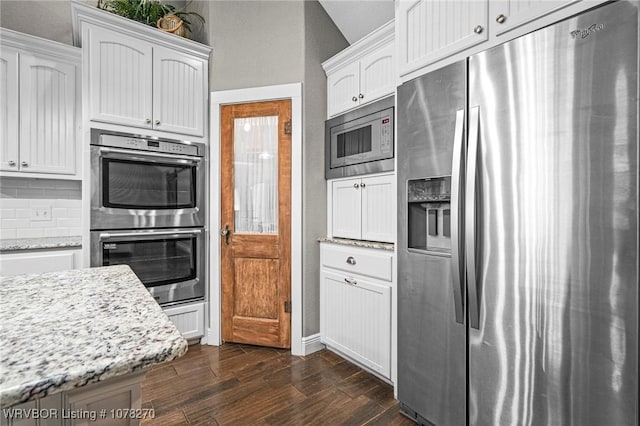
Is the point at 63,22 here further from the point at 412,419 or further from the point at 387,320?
the point at 412,419

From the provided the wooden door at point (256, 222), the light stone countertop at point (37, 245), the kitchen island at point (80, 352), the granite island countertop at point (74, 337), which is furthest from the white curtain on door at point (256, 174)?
the kitchen island at point (80, 352)

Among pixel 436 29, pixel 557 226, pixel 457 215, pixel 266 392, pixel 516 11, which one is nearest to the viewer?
pixel 557 226

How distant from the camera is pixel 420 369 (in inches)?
67.8

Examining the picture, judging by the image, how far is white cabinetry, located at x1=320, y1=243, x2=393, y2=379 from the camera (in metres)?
2.15

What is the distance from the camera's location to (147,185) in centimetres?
262

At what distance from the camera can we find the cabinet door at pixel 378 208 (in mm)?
2293

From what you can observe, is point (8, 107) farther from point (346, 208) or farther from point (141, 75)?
point (346, 208)

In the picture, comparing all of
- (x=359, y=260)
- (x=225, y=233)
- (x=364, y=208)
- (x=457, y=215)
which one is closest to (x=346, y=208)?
(x=364, y=208)

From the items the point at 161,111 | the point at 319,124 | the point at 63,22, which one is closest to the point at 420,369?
the point at 319,124

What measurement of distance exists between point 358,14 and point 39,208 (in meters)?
3.06

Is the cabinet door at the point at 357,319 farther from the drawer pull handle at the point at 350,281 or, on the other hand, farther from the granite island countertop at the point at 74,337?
the granite island countertop at the point at 74,337

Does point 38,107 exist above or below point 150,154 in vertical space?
above

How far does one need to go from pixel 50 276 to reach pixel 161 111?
6.42ft

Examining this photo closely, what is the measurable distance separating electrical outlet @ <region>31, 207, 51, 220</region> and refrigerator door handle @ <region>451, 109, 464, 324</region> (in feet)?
10.3
